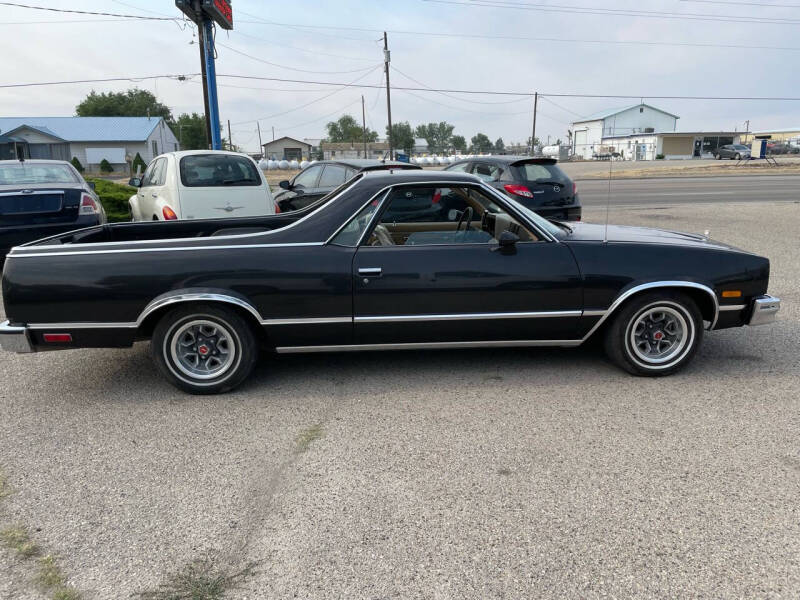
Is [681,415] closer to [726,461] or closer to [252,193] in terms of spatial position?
[726,461]

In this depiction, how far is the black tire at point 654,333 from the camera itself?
4527 mm

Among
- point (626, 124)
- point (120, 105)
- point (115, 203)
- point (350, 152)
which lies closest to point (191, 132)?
point (120, 105)

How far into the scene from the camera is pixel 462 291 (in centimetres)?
440

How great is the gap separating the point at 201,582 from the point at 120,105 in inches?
4412

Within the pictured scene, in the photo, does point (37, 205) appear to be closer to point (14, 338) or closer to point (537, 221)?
point (14, 338)

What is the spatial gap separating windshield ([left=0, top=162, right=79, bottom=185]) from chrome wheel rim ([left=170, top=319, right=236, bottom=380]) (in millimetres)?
5876

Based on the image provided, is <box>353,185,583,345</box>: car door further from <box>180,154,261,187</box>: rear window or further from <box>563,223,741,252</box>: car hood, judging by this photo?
<box>180,154,261,187</box>: rear window

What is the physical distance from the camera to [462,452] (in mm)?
3508

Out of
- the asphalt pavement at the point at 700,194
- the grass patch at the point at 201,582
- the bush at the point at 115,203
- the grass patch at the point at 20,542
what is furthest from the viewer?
the asphalt pavement at the point at 700,194

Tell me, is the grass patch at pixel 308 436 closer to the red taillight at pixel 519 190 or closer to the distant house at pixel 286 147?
the red taillight at pixel 519 190

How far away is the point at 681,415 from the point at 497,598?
2152mm

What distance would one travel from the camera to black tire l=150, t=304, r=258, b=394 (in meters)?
4.31

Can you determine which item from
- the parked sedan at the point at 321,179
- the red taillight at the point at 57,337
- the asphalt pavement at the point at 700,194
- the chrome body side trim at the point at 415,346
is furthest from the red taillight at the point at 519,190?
the asphalt pavement at the point at 700,194

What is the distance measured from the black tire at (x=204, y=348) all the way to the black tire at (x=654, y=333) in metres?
2.63
